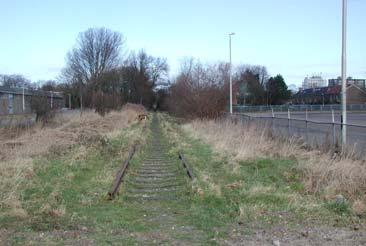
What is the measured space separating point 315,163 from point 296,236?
696 centimetres

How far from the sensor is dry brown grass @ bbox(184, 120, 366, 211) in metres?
10.7

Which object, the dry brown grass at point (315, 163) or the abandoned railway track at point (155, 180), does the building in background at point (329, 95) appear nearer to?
the dry brown grass at point (315, 163)

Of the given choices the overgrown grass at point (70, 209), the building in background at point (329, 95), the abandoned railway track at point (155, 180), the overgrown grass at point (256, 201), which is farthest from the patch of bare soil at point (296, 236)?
the building in background at point (329, 95)

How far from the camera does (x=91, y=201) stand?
10.2m

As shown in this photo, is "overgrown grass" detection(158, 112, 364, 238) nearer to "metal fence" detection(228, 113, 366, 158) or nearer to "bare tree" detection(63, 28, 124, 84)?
"metal fence" detection(228, 113, 366, 158)

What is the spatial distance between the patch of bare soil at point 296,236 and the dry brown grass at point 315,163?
159 centimetres

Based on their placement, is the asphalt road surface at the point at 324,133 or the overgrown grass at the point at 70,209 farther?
the asphalt road surface at the point at 324,133

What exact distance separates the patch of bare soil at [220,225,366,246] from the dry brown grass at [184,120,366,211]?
5.22 feet

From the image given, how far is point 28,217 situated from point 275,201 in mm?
4700

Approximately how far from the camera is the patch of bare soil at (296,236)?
697 cm

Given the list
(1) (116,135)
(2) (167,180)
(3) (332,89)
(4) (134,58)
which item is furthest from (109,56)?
(2) (167,180)

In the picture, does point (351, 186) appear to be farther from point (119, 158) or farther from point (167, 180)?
point (119, 158)

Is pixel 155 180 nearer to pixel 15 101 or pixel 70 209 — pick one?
pixel 70 209

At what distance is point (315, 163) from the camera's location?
13961 millimetres
